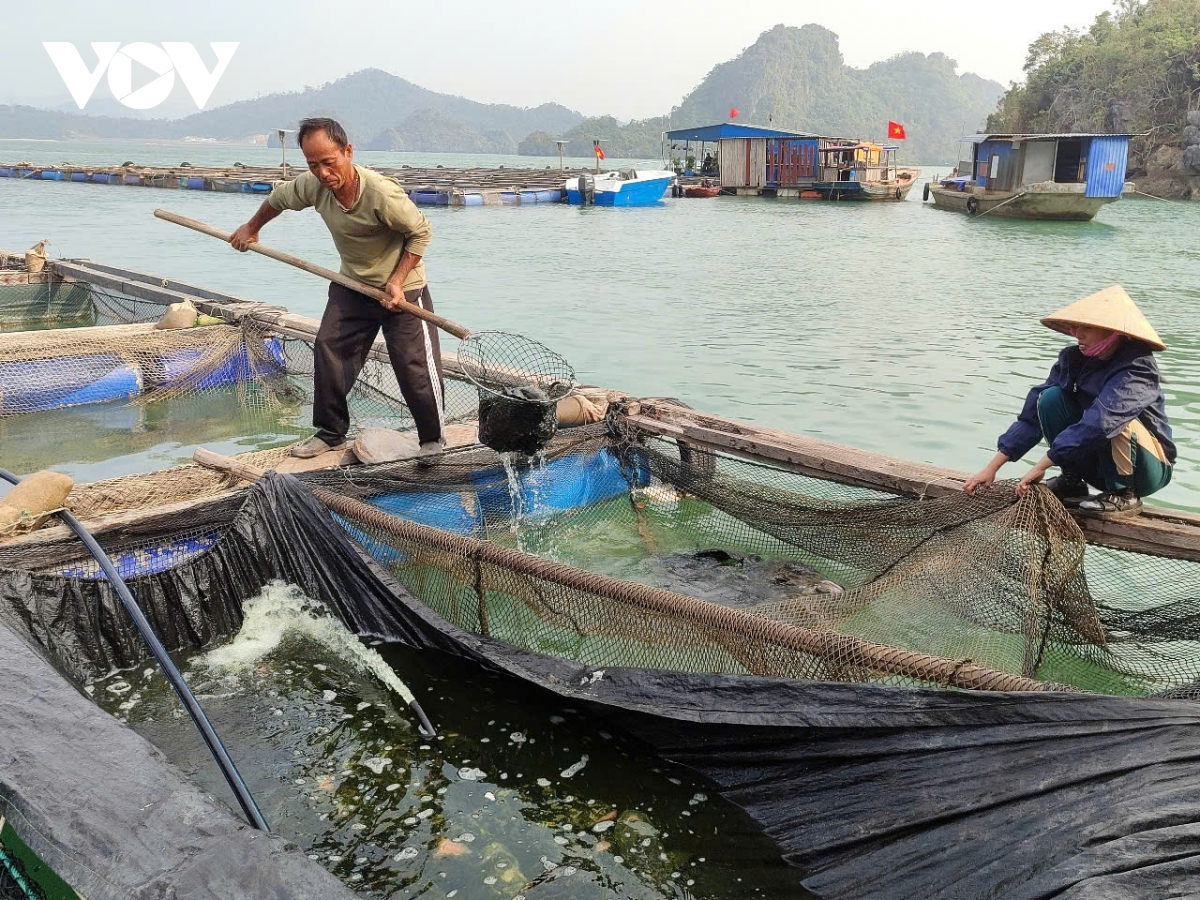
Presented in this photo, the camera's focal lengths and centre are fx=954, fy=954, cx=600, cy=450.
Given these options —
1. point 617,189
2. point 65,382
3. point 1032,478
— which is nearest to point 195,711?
point 1032,478

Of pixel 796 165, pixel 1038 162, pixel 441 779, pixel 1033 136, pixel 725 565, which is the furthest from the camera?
pixel 796 165

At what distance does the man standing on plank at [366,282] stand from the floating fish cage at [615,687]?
21.8 inches

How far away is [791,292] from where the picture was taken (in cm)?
1553

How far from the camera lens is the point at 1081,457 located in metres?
3.47

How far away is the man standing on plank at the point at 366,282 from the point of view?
14.7 ft

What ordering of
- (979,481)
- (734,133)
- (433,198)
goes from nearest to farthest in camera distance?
(979,481) < (433,198) < (734,133)

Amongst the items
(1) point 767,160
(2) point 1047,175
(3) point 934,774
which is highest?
(1) point 767,160

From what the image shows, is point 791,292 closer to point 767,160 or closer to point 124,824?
point 124,824

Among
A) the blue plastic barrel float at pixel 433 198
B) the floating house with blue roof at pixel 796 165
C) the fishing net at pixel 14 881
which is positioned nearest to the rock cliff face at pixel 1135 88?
the floating house with blue roof at pixel 796 165

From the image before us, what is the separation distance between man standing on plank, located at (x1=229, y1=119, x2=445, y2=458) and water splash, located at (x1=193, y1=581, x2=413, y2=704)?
3.68ft

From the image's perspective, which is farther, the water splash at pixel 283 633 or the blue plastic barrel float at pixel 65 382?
the blue plastic barrel float at pixel 65 382

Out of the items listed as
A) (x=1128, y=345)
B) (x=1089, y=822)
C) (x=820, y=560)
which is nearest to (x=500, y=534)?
(x=820, y=560)

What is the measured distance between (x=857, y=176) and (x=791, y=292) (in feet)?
86.4

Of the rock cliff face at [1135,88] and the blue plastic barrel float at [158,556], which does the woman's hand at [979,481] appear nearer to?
the blue plastic barrel float at [158,556]
